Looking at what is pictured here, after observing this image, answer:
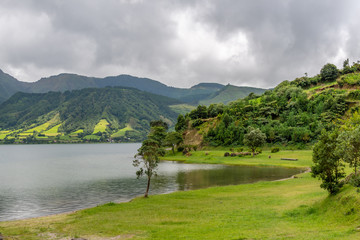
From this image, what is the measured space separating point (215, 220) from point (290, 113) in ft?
436

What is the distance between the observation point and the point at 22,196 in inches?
2203

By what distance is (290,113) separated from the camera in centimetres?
14800

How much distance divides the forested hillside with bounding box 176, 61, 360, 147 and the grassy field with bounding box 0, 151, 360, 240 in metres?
101

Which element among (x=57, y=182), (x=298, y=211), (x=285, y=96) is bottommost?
(x=57, y=182)

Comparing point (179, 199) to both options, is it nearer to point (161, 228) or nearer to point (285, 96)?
point (161, 228)

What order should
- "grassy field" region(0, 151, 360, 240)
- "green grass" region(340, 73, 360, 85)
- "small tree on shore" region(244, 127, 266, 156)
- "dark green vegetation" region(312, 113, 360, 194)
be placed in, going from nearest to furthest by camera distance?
"grassy field" region(0, 151, 360, 240), "dark green vegetation" region(312, 113, 360, 194), "small tree on shore" region(244, 127, 266, 156), "green grass" region(340, 73, 360, 85)

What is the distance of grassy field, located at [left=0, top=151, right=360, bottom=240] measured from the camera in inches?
907

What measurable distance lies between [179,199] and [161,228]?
1688 cm

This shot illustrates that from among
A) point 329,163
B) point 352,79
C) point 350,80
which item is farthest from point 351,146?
point 352,79

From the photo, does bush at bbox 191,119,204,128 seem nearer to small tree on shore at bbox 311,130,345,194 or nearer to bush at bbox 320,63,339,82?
bush at bbox 320,63,339,82

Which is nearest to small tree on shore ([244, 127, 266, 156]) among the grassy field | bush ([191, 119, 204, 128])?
bush ([191, 119, 204, 128])

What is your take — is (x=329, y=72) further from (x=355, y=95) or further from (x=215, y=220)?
(x=215, y=220)

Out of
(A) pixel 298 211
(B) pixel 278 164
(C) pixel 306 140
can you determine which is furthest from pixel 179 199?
(C) pixel 306 140

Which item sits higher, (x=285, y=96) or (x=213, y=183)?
(x=285, y=96)
